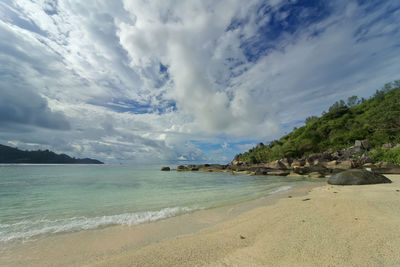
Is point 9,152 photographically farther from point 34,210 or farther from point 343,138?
point 343,138

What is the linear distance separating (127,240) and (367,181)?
54.1 feet

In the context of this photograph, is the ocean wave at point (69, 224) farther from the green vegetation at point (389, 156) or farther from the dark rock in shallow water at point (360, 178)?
the green vegetation at point (389, 156)

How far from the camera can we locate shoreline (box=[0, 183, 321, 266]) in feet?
12.2

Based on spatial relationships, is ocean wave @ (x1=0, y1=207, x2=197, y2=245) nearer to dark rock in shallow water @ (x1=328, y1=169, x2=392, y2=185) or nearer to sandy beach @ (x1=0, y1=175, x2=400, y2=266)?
sandy beach @ (x1=0, y1=175, x2=400, y2=266)

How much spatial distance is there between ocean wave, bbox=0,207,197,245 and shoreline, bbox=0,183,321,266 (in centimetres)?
36

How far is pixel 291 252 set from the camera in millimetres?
3113

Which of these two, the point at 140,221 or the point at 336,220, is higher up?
the point at 336,220

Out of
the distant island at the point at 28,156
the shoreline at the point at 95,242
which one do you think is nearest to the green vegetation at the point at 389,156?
the shoreline at the point at 95,242

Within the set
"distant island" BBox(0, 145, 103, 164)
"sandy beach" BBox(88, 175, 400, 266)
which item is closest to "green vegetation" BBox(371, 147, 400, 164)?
"sandy beach" BBox(88, 175, 400, 266)

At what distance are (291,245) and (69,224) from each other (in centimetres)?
712

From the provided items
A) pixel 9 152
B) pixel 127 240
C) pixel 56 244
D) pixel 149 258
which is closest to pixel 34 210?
pixel 56 244

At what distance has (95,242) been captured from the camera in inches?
177

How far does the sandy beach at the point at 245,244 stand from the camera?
2924 mm

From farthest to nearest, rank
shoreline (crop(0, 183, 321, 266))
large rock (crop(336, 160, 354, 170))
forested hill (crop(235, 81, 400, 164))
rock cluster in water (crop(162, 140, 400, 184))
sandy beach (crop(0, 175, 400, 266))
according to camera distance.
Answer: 1. forested hill (crop(235, 81, 400, 164))
2. large rock (crop(336, 160, 354, 170))
3. rock cluster in water (crop(162, 140, 400, 184))
4. shoreline (crop(0, 183, 321, 266))
5. sandy beach (crop(0, 175, 400, 266))
